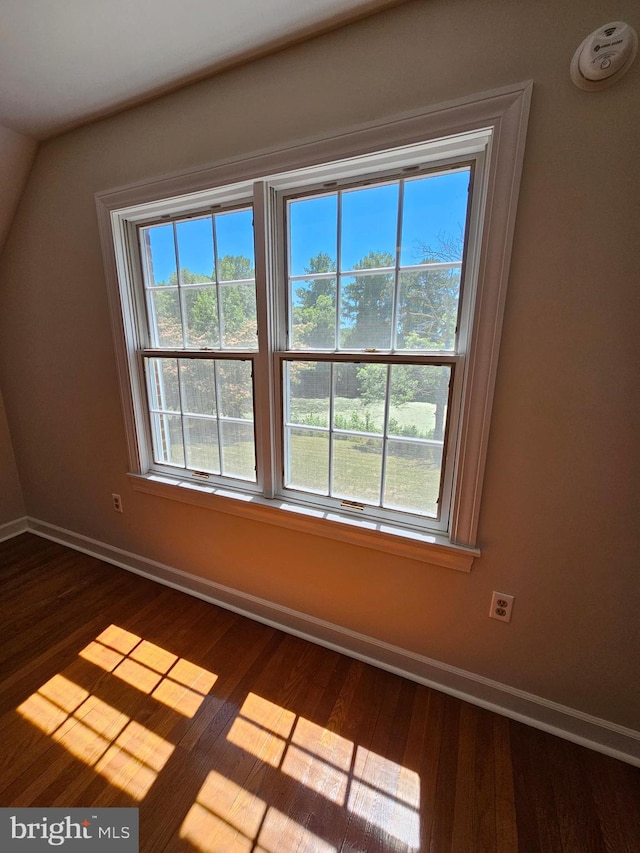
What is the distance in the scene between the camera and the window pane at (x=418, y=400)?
1241 mm

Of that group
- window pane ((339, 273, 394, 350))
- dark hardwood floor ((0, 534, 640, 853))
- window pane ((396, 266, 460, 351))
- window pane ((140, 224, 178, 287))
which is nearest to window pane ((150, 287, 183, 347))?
window pane ((140, 224, 178, 287))

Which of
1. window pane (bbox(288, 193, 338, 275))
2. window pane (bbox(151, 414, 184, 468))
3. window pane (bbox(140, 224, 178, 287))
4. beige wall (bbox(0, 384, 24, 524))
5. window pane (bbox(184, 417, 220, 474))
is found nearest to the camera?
window pane (bbox(288, 193, 338, 275))

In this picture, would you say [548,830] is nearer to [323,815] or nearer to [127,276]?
[323,815]

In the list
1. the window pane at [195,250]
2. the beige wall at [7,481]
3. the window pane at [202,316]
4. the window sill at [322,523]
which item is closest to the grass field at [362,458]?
the window sill at [322,523]

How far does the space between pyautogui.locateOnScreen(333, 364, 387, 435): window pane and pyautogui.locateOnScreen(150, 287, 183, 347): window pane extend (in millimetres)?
926

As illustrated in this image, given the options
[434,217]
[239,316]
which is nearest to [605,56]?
[434,217]

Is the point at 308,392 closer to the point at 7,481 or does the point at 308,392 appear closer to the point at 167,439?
the point at 167,439

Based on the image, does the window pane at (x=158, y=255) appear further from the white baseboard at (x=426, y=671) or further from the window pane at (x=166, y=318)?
the white baseboard at (x=426, y=671)

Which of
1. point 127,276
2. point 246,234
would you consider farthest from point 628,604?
point 127,276

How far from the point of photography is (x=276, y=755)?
1143mm

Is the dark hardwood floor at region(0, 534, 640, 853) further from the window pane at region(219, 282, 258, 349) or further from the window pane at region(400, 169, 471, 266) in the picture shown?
the window pane at region(400, 169, 471, 266)

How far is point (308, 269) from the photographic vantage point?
1.37 meters

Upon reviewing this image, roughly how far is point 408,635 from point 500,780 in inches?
18.7

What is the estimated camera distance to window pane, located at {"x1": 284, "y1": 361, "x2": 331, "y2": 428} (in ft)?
4.66
